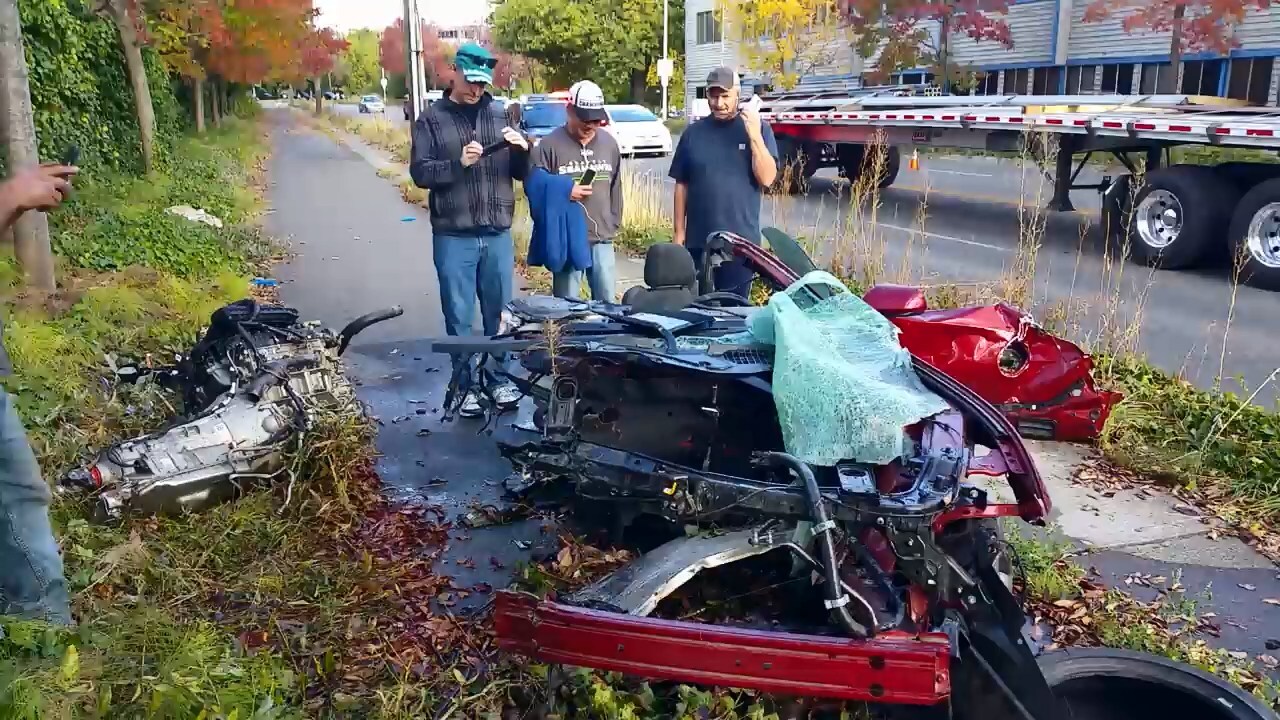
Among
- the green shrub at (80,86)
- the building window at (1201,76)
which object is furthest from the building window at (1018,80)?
the green shrub at (80,86)

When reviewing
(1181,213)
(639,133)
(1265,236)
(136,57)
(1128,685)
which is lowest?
(1128,685)

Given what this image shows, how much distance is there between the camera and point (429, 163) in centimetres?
578

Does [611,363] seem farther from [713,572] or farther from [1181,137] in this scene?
[1181,137]

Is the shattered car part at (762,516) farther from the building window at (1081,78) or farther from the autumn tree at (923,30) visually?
the autumn tree at (923,30)

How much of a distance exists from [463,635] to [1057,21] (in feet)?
93.0

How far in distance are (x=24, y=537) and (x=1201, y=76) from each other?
89.1 ft

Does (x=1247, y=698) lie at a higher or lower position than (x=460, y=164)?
lower

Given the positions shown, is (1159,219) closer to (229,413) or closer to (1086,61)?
(229,413)

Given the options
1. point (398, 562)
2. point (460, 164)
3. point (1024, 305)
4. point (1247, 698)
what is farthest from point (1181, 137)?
point (398, 562)

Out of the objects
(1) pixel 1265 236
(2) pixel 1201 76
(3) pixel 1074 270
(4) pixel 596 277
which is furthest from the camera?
(2) pixel 1201 76

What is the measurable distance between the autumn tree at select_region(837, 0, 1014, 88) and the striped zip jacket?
25270 mm

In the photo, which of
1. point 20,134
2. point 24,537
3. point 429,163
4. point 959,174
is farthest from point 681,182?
point 959,174

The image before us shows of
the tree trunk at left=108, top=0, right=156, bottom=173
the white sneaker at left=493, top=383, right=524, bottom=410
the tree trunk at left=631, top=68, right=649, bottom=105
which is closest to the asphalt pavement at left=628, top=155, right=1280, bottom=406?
the white sneaker at left=493, top=383, right=524, bottom=410

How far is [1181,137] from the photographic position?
1002cm
